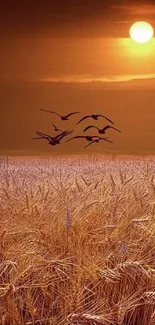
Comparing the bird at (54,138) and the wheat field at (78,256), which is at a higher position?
the bird at (54,138)

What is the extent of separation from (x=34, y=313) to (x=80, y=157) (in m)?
1.11

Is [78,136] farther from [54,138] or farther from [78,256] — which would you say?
[78,256]

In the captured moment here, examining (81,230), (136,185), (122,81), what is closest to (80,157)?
(122,81)

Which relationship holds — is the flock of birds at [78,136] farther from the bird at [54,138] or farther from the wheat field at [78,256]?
the wheat field at [78,256]

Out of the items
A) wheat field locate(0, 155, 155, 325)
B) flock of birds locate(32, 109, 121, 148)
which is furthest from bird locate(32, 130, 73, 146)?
wheat field locate(0, 155, 155, 325)

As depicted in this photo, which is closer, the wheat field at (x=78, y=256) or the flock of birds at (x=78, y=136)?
the wheat field at (x=78, y=256)

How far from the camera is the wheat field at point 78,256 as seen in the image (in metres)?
2.02

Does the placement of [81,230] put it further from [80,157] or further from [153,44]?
[153,44]

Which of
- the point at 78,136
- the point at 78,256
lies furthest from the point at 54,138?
the point at 78,256

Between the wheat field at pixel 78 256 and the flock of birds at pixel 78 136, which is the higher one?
the flock of birds at pixel 78 136

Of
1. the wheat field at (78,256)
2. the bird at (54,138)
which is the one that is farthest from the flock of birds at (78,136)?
the wheat field at (78,256)

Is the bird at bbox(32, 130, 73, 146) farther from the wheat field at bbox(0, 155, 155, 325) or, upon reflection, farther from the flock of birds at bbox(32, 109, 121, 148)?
the wheat field at bbox(0, 155, 155, 325)

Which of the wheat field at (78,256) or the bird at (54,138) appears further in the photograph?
A: the bird at (54,138)

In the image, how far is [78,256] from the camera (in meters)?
2.05
